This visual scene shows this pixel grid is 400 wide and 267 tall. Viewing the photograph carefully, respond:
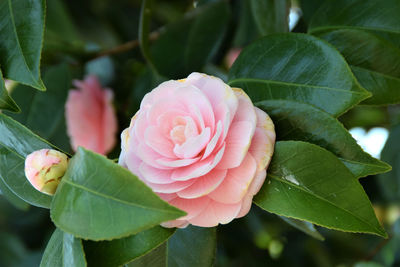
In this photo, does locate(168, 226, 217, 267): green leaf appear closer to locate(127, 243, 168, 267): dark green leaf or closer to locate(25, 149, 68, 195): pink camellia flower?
locate(127, 243, 168, 267): dark green leaf

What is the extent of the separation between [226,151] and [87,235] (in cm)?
13

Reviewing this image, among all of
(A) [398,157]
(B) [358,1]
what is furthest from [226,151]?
(A) [398,157]

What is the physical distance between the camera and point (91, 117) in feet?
3.06

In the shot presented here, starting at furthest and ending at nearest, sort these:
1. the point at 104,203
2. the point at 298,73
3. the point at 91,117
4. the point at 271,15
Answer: the point at 91,117 → the point at 271,15 → the point at 298,73 → the point at 104,203

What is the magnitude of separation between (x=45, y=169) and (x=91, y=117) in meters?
0.48

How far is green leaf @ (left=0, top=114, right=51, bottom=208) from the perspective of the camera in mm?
495

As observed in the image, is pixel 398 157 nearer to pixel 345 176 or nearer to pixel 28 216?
pixel 345 176

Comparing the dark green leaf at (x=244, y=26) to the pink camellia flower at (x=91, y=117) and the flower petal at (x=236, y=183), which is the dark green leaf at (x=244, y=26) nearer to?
the pink camellia flower at (x=91, y=117)

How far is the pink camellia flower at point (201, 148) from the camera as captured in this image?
446 millimetres

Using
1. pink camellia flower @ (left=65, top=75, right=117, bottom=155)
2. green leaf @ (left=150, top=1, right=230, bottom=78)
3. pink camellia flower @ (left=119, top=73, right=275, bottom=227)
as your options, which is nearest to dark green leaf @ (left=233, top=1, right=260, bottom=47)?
green leaf @ (left=150, top=1, right=230, bottom=78)

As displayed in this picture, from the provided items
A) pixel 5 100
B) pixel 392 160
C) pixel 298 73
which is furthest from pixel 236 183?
pixel 392 160

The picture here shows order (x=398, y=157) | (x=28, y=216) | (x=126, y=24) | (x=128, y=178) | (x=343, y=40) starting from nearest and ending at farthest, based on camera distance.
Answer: (x=128, y=178), (x=343, y=40), (x=398, y=157), (x=28, y=216), (x=126, y=24)

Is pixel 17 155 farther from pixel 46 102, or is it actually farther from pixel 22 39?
pixel 46 102

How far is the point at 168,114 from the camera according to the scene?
477 mm
